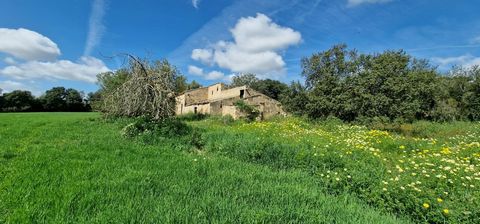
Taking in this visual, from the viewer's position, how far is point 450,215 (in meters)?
4.18

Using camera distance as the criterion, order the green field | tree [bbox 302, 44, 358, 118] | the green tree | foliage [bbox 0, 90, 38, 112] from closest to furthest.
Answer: the green field
tree [bbox 302, 44, 358, 118]
foliage [bbox 0, 90, 38, 112]
the green tree

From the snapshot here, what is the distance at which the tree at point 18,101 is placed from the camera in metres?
63.5

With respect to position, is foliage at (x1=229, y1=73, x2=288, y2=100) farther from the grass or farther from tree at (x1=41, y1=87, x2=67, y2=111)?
the grass

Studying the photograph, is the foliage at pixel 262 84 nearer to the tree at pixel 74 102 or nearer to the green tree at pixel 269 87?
the green tree at pixel 269 87

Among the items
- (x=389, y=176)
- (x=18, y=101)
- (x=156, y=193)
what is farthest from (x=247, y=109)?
(x=18, y=101)

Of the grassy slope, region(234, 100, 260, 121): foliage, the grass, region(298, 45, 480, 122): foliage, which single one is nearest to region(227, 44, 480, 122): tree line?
region(298, 45, 480, 122): foliage

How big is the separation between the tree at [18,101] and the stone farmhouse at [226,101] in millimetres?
46770

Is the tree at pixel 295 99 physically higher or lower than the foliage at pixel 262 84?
lower

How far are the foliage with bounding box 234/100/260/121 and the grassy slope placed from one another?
20789mm

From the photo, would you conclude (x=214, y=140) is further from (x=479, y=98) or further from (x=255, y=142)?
(x=479, y=98)

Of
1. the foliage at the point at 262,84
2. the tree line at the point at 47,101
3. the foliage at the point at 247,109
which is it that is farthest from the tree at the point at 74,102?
the foliage at the point at 247,109

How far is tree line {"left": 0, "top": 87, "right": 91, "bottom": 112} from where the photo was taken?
210ft

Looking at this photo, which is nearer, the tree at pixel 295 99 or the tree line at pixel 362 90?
the tree line at pixel 362 90

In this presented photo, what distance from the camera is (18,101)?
212 feet
